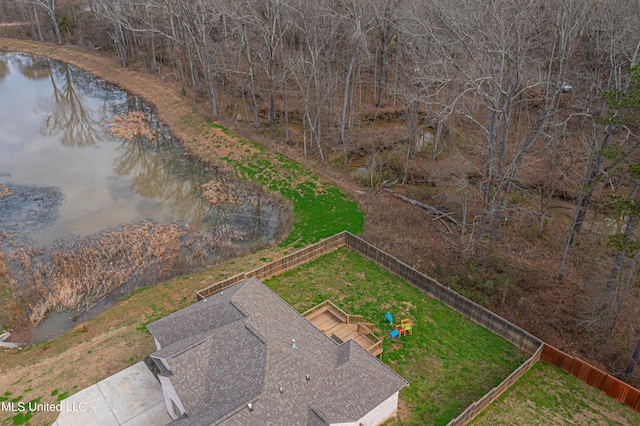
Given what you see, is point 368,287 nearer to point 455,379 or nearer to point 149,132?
point 455,379

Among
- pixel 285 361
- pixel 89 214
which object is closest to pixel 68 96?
pixel 89 214

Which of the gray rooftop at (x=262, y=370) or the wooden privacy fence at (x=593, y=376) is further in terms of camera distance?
the wooden privacy fence at (x=593, y=376)

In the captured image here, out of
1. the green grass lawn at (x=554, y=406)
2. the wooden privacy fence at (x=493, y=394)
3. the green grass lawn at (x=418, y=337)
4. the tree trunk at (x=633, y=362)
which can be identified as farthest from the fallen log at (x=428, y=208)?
the tree trunk at (x=633, y=362)

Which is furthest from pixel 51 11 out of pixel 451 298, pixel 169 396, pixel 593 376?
pixel 593 376

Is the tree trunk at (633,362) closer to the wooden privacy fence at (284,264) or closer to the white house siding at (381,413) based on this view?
the white house siding at (381,413)

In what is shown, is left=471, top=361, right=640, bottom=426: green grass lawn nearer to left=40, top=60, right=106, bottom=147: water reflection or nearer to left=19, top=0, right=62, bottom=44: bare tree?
left=40, top=60, right=106, bottom=147: water reflection

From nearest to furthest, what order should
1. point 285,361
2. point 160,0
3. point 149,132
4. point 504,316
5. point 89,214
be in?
point 285,361
point 504,316
point 89,214
point 149,132
point 160,0
